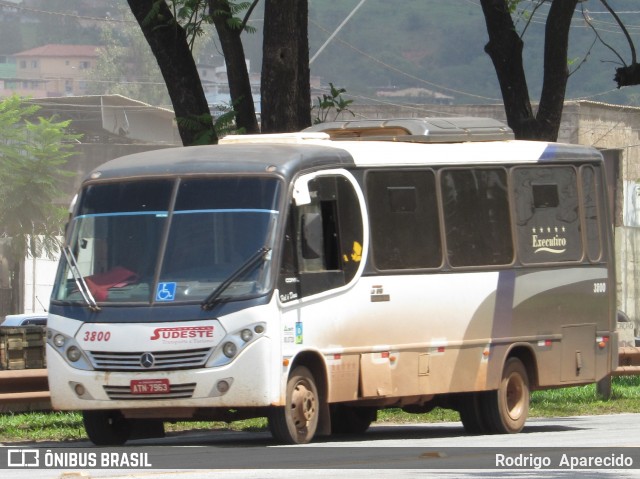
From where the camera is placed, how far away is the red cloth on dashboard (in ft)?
44.4

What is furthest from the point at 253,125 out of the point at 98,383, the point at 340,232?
the point at 98,383

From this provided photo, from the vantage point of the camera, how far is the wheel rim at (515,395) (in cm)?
1622

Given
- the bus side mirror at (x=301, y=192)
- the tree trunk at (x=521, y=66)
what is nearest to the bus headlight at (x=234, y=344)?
the bus side mirror at (x=301, y=192)

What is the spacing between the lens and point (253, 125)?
19203 millimetres

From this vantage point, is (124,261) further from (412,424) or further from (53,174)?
(53,174)

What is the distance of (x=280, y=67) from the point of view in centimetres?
1803

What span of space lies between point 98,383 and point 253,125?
260 inches

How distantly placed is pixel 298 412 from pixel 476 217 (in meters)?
3.43

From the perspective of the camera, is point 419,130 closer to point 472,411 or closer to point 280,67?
point 280,67

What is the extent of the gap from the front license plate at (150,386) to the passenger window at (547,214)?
4770 mm

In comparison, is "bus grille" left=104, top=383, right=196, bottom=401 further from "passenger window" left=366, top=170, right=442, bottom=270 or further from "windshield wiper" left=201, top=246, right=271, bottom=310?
"passenger window" left=366, top=170, right=442, bottom=270

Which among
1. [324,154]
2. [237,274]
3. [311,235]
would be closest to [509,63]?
[324,154]

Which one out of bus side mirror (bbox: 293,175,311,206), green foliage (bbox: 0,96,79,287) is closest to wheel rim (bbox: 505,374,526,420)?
bus side mirror (bbox: 293,175,311,206)

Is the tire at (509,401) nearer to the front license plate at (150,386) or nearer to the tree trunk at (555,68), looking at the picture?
the front license plate at (150,386)
